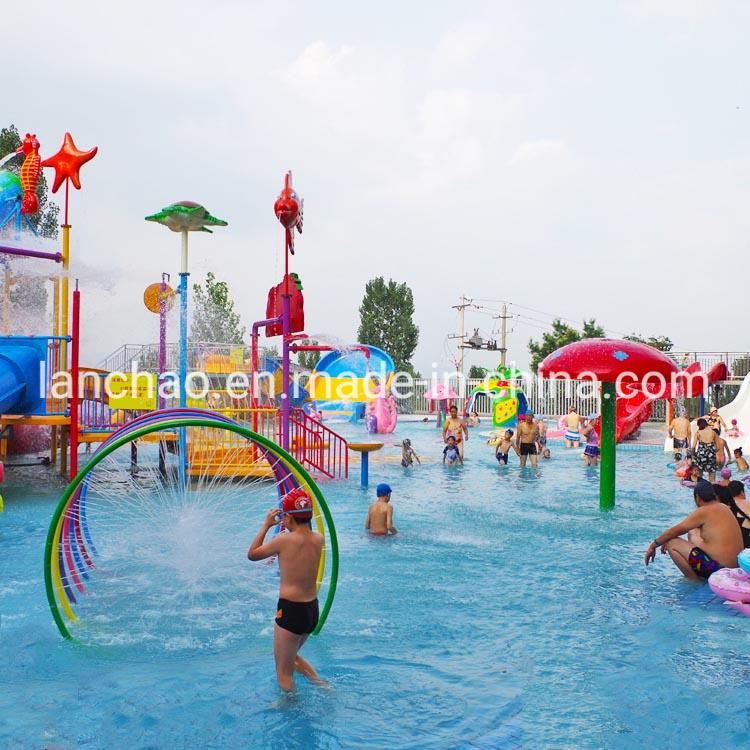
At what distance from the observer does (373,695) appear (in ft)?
16.6

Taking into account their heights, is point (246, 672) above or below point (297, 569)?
below

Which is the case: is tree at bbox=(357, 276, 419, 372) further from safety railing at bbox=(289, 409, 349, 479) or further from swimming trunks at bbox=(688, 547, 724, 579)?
swimming trunks at bbox=(688, 547, 724, 579)

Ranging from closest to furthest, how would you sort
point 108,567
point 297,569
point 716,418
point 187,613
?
point 297,569, point 187,613, point 108,567, point 716,418

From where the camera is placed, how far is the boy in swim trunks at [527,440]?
60.2 ft

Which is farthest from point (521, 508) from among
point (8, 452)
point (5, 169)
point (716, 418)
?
point (8, 452)

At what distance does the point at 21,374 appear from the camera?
12969 mm

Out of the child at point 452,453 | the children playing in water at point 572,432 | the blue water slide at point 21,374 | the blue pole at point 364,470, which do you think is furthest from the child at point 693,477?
the blue water slide at point 21,374

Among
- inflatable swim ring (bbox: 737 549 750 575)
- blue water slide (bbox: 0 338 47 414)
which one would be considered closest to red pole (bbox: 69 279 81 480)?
blue water slide (bbox: 0 338 47 414)

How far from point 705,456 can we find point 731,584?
922 cm

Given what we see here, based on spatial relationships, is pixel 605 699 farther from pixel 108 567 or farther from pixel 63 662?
pixel 108 567

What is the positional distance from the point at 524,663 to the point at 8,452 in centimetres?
1881

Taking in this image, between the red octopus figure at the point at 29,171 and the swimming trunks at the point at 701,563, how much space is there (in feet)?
43.0

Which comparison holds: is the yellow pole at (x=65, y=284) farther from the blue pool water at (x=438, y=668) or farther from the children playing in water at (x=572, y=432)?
the children playing in water at (x=572, y=432)

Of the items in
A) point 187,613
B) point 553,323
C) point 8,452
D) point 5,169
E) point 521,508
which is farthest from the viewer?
point 553,323
